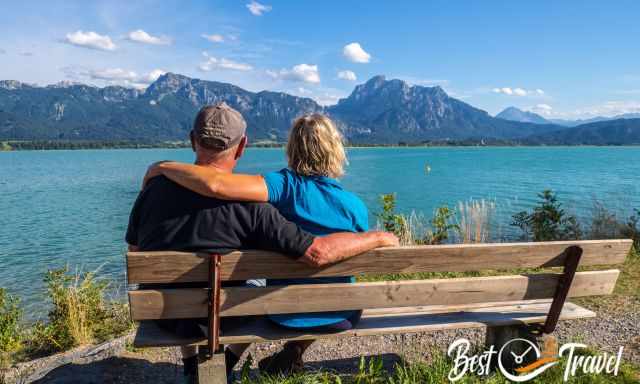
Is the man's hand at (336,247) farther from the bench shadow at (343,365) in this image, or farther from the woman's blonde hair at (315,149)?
the bench shadow at (343,365)

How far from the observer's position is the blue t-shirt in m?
2.80

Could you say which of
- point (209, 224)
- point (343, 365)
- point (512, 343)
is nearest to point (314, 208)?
point (209, 224)

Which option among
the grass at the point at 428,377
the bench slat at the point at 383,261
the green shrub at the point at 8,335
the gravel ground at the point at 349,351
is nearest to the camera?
the bench slat at the point at 383,261

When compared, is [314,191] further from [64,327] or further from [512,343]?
[64,327]

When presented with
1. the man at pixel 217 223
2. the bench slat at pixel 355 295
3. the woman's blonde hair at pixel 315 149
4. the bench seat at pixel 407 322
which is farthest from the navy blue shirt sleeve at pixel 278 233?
the bench seat at pixel 407 322

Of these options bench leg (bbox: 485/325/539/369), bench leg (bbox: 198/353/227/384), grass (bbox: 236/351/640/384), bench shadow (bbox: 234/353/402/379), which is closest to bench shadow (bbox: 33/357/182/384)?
bench shadow (bbox: 234/353/402/379)

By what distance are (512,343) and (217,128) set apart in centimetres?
251

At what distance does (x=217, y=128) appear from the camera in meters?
2.64

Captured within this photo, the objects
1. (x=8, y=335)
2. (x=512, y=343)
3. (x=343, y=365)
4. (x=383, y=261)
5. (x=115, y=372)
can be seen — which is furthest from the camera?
(x=8, y=335)

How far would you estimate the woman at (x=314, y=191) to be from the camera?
2803 millimetres

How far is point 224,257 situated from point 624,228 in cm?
967

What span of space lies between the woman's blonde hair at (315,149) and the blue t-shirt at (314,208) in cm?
6

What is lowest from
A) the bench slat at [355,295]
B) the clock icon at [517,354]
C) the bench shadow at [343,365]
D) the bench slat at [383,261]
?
the bench shadow at [343,365]

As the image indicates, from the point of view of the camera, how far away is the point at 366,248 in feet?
8.96
